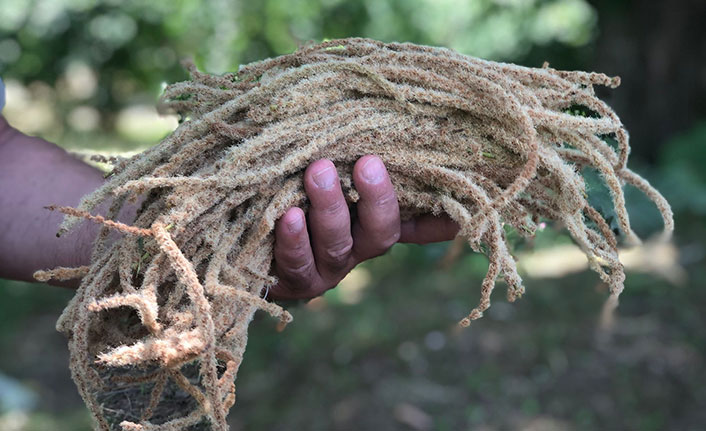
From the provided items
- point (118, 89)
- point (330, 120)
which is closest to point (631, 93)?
point (330, 120)

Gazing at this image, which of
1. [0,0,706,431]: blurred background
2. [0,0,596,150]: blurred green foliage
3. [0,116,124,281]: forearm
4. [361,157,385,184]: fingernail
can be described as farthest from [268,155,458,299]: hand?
[0,0,596,150]: blurred green foliage

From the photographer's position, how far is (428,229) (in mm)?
1462

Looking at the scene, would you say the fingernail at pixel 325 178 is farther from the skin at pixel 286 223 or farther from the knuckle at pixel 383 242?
the knuckle at pixel 383 242

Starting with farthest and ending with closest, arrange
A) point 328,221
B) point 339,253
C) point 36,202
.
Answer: point 36,202 < point 339,253 < point 328,221

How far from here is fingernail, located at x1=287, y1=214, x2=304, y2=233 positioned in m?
1.21

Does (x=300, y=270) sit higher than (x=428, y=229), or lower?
lower

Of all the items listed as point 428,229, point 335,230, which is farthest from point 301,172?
point 428,229

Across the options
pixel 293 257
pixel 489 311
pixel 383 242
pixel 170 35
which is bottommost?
pixel 293 257

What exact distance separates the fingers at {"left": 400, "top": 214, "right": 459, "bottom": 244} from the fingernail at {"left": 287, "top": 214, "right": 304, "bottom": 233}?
0.34 meters

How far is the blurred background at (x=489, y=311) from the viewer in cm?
315

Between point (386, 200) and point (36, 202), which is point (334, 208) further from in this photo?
point (36, 202)

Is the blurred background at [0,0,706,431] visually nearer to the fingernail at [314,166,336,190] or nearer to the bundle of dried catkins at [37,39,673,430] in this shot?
the bundle of dried catkins at [37,39,673,430]

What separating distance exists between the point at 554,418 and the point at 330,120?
8.25 feet

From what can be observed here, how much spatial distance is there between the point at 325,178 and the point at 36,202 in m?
0.81
